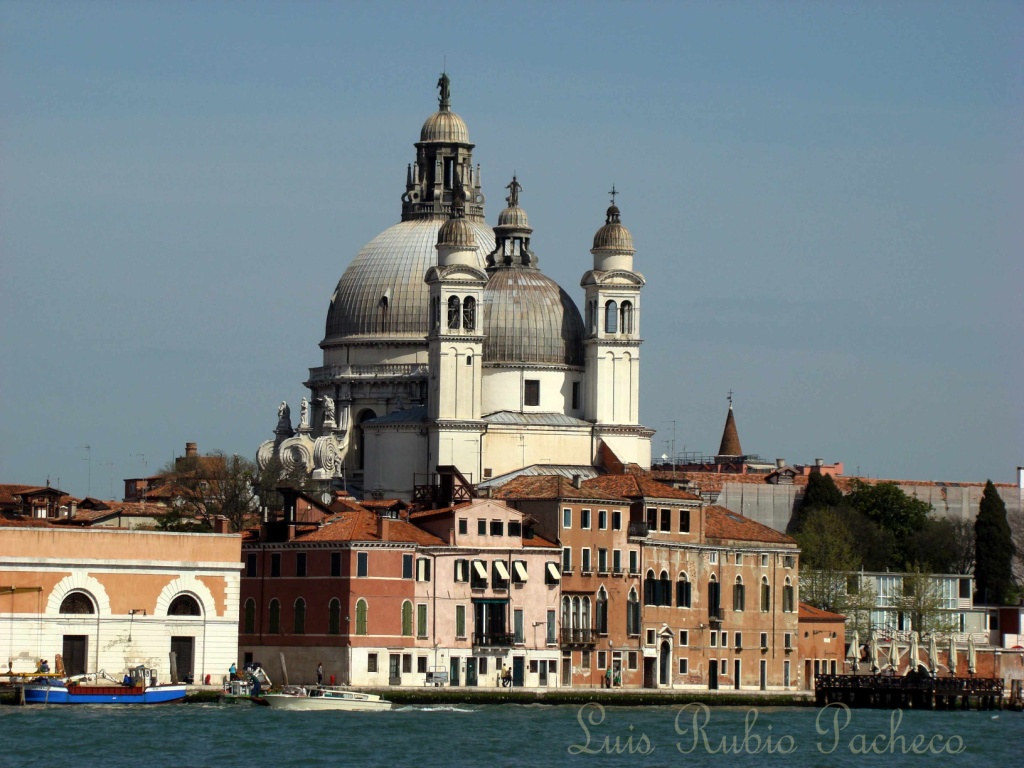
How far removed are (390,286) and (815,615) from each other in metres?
21.9

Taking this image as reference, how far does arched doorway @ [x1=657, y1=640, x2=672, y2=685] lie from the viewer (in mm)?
79188

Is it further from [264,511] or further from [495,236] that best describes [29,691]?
[495,236]

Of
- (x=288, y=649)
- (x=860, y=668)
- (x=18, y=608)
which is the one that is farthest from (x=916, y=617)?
(x=18, y=608)

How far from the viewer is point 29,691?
6581 centimetres

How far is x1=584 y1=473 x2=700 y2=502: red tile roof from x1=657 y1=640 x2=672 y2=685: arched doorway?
12.9 ft

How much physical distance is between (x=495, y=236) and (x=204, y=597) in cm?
2893

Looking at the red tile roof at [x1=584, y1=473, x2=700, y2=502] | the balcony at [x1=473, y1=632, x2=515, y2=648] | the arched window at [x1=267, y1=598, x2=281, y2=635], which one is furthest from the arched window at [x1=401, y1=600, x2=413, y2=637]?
the red tile roof at [x1=584, y1=473, x2=700, y2=502]

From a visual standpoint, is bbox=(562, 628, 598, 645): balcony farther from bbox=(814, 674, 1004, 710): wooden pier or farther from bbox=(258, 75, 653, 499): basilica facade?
bbox=(258, 75, 653, 499): basilica facade

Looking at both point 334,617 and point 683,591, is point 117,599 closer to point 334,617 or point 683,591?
point 334,617

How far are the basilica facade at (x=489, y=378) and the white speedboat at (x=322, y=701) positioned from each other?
1870 centimetres

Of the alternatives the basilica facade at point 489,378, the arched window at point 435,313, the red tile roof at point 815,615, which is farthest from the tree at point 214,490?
the red tile roof at point 815,615

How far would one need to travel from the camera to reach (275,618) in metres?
74.2

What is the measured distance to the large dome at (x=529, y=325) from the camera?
303ft

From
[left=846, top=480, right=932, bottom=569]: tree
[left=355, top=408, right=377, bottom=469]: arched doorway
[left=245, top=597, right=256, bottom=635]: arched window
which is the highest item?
[left=355, top=408, right=377, bottom=469]: arched doorway
